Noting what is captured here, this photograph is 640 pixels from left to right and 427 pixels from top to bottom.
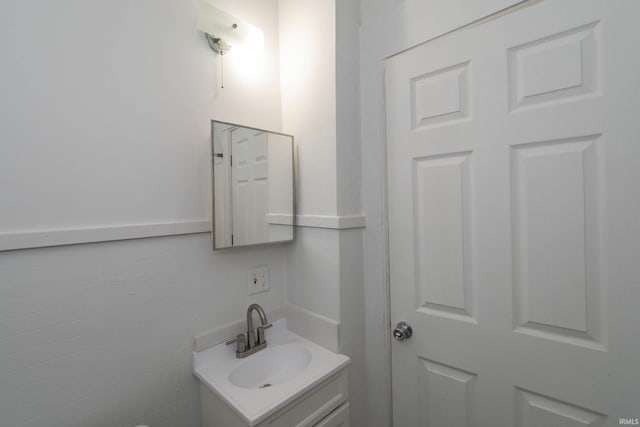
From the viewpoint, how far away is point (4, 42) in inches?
31.1

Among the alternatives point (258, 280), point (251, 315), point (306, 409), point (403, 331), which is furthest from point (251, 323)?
point (403, 331)

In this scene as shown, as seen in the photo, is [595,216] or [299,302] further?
[299,302]

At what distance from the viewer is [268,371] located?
48.4 inches

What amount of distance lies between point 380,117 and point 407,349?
995 millimetres

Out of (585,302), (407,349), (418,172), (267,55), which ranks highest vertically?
(267,55)

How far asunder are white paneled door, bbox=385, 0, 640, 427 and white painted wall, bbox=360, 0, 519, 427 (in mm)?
51

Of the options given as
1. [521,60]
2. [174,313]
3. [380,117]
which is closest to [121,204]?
[174,313]

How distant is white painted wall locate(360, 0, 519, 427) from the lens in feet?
3.86

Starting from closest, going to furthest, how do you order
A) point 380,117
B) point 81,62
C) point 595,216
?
1. point 595,216
2. point 81,62
3. point 380,117

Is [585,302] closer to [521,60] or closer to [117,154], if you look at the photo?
[521,60]

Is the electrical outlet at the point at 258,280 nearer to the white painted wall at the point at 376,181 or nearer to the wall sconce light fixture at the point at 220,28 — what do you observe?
the white painted wall at the point at 376,181

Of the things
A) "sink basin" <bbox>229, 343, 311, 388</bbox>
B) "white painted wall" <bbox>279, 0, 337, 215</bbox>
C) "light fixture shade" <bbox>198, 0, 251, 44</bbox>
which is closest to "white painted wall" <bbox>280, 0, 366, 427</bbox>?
"white painted wall" <bbox>279, 0, 337, 215</bbox>

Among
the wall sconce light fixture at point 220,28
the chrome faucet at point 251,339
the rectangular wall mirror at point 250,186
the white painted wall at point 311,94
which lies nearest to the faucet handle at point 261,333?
the chrome faucet at point 251,339

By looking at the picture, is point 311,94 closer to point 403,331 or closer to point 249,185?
point 249,185
